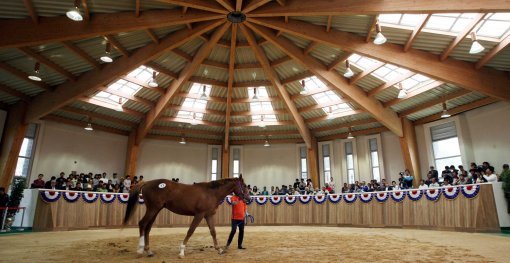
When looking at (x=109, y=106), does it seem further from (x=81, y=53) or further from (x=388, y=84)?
(x=388, y=84)

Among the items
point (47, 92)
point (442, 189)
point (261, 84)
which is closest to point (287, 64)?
point (261, 84)

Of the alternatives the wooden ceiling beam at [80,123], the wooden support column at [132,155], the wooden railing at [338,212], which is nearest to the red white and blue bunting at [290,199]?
the wooden railing at [338,212]

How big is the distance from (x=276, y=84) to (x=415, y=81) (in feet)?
29.3

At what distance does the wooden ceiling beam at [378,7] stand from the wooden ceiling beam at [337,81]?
6.66ft

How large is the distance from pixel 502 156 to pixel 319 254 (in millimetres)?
17194

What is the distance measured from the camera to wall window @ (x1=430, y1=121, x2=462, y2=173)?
68.8 ft

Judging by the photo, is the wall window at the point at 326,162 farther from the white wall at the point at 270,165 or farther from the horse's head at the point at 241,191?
the horse's head at the point at 241,191

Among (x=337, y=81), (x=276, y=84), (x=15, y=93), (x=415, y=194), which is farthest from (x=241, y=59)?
(x=15, y=93)

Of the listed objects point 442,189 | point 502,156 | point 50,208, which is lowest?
point 50,208

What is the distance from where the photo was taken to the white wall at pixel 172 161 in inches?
1098

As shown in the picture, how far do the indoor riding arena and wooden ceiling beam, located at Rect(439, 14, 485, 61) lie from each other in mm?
98

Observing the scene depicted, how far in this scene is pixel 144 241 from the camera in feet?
Answer: 25.8

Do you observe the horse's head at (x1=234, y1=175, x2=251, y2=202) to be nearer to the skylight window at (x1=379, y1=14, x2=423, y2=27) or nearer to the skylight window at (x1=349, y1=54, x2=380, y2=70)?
the skylight window at (x1=379, y1=14, x2=423, y2=27)

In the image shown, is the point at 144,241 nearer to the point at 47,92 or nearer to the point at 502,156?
the point at 47,92
